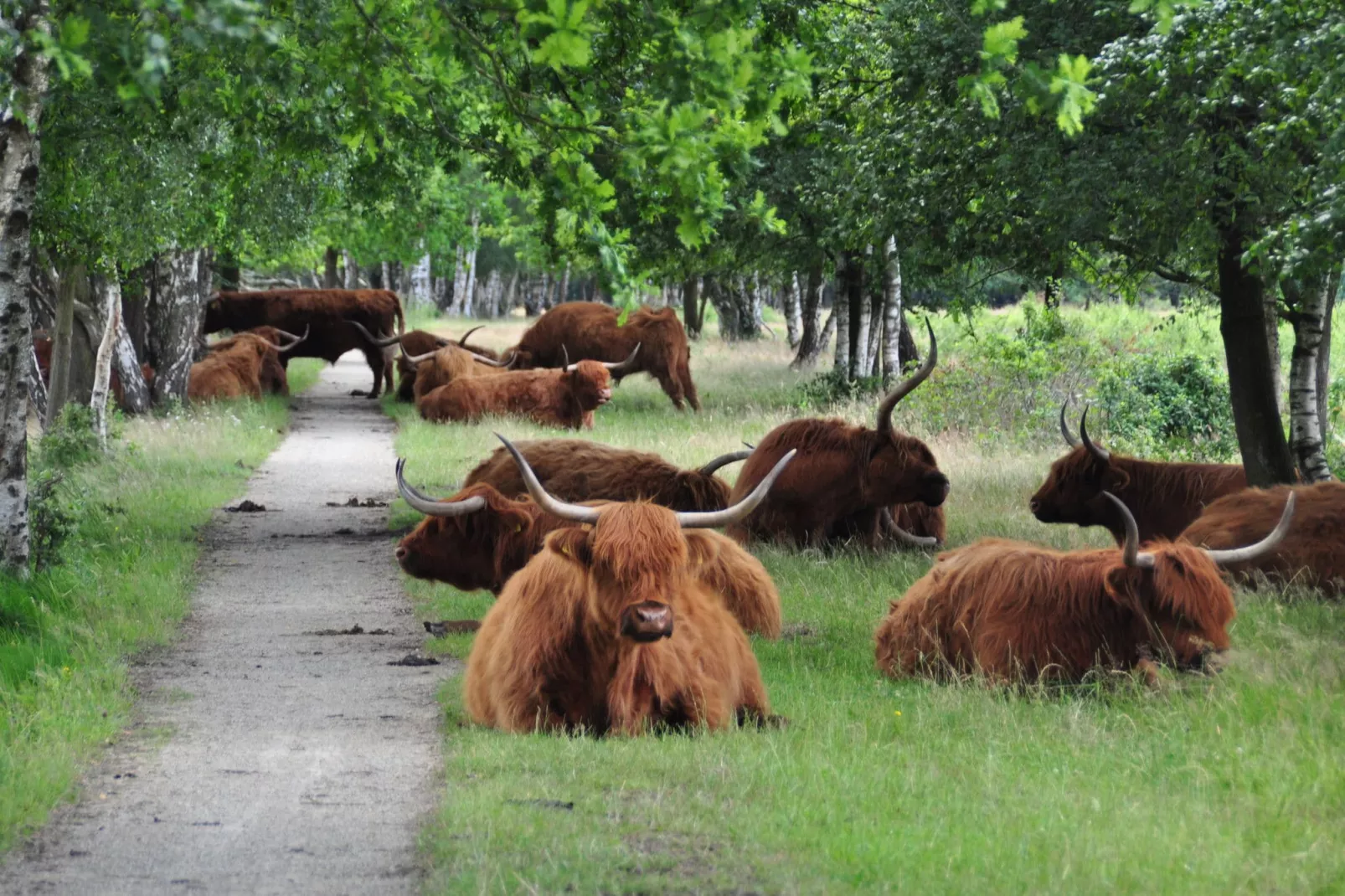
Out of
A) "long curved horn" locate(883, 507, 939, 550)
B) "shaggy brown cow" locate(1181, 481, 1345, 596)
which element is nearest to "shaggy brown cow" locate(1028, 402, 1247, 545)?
"long curved horn" locate(883, 507, 939, 550)

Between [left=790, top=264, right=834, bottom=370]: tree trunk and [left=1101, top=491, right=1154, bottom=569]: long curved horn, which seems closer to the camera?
[left=1101, top=491, right=1154, bottom=569]: long curved horn

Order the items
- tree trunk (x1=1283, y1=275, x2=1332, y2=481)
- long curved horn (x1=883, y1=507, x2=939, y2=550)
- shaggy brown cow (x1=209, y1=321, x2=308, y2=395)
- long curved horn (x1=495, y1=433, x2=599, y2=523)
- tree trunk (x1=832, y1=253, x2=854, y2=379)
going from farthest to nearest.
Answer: shaggy brown cow (x1=209, y1=321, x2=308, y2=395) → tree trunk (x1=832, y1=253, x2=854, y2=379) → tree trunk (x1=1283, y1=275, x2=1332, y2=481) → long curved horn (x1=883, y1=507, x2=939, y2=550) → long curved horn (x1=495, y1=433, x2=599, y2=523)

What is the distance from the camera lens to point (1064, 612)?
7.82 metres

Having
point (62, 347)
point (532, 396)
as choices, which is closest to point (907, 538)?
point (62, 347)

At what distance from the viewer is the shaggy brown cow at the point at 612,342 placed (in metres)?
23.6

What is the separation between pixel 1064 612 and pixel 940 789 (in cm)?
227

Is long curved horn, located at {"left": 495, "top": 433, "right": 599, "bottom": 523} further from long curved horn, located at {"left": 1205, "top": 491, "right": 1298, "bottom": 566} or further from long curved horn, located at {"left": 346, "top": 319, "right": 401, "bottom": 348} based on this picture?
long curved horn, located at {"left": 346, "top": 319, "right": 401, "bottom": 348}

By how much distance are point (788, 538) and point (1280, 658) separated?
5057 mm

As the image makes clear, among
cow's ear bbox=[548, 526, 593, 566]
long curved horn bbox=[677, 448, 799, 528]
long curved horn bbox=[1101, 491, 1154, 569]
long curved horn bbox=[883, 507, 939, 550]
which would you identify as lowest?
long curved horn bbox=[883, 507, 939, 550]

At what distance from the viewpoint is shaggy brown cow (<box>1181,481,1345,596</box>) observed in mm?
9539

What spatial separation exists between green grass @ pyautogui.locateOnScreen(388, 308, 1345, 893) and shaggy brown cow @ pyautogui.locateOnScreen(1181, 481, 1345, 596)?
13.5 inches

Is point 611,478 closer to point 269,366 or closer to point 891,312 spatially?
point 891,312

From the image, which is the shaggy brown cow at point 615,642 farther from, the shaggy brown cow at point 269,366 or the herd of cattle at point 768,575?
the shaggy brown cow at point 269,366

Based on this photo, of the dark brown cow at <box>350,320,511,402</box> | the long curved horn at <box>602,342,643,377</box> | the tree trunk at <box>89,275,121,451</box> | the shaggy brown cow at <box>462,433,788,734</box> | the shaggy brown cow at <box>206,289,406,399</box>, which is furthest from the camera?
the shaggy brown cow at <box>206,289,406,399</box>
